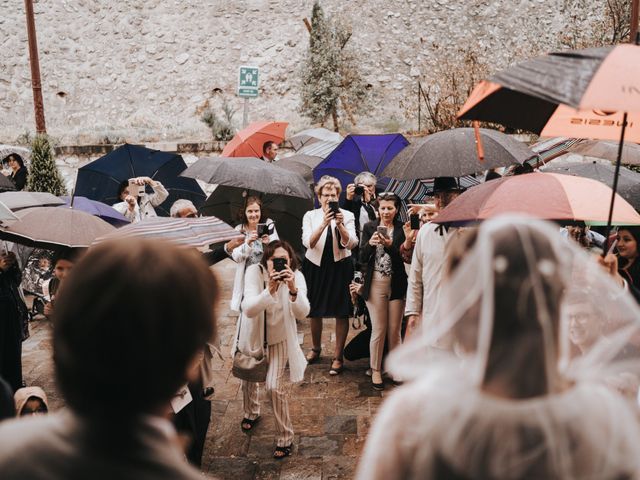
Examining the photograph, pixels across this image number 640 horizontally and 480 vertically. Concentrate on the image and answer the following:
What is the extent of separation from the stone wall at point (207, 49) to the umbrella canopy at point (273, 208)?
14114 mm

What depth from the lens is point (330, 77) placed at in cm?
1927

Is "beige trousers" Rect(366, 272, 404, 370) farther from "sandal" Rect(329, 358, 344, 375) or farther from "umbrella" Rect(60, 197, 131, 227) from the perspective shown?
"umbrella" Rect(60, 197, 131, 227)

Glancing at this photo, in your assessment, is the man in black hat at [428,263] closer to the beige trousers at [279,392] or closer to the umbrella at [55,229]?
the beige trousers at [279,392]

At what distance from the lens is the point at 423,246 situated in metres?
4.34

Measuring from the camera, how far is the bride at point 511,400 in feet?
4.09

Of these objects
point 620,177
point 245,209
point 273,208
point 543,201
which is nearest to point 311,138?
point 273,208

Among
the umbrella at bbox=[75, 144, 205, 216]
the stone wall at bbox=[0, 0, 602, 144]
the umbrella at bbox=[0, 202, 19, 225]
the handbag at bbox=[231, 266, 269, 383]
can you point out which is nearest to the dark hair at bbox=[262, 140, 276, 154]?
the umbrella at bbox=[75, 144, 205, 216]

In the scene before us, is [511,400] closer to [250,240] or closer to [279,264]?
[279,264]

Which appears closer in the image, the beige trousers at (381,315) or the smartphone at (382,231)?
the smartphone at (382,231)

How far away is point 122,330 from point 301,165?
6.95m

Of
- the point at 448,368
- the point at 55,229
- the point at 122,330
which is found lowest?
the point at 55,229

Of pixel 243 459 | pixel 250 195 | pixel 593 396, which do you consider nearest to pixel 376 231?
pixel 250 195

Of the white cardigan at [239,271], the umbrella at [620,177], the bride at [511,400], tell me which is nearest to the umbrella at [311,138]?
the umbrella at [620,177]

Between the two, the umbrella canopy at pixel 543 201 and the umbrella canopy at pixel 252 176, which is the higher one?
the umbrella canopy at pixel 543 201
